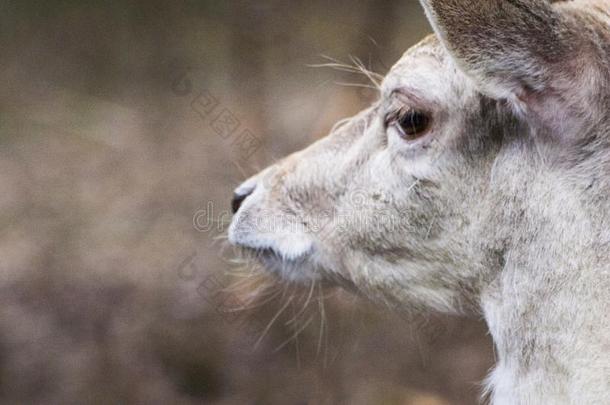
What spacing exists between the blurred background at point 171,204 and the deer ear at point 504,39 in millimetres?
1732

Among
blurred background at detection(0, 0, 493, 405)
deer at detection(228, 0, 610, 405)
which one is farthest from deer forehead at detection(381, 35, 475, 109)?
blurred background at detection(0, 0, 493, 405)

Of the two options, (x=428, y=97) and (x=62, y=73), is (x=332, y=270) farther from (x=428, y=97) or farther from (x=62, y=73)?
(x=62, y=73)

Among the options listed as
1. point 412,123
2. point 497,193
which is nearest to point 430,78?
point 412,123

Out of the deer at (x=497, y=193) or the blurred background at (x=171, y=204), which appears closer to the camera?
the deer at (x=497, y=193)

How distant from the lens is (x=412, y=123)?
217cm

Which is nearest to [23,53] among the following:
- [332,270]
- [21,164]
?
[21,164]

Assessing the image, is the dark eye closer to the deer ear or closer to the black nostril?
the deer ear

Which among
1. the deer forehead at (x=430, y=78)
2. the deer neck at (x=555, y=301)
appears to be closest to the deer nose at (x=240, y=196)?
the deer forehead at (x=430, y=78)

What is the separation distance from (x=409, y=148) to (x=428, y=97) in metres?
0.12

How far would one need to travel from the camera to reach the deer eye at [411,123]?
215 centimetres

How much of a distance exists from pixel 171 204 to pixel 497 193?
4491mm

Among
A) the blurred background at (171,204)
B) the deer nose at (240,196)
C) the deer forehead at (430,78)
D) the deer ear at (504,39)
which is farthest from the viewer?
the blurred background at (171,204)

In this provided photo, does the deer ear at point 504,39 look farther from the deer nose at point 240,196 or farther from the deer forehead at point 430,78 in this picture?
the deer nose at point 240,196

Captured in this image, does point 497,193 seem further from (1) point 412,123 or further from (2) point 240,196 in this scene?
(2) point 240,196
